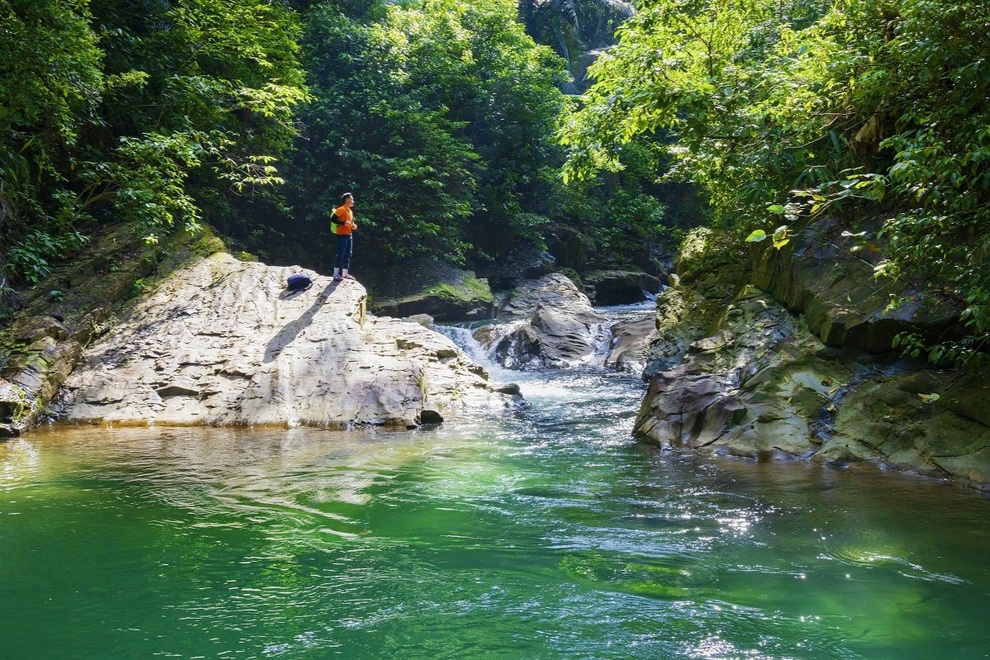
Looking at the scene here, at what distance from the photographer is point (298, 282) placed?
12086 millimetres

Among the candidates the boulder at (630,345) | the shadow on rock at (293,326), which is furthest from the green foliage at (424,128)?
the shadow on rock at (293,326)

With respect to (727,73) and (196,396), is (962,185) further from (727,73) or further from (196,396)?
(196,396)

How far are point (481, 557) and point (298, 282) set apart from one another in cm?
852

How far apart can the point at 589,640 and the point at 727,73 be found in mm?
7833

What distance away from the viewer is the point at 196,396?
9.87 meters

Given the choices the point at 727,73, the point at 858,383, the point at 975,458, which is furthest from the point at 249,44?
the point at 975,458

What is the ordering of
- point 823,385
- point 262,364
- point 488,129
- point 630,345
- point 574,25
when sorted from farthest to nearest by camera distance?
point 574,25, point 488,129, point 630,345, point 262,364, point 823,385

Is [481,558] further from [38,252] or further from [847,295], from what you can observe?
[38,252]

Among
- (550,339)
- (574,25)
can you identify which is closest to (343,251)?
(550,339)

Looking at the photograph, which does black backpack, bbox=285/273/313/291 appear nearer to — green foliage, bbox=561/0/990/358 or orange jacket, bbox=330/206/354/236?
orange jacket, bbox=330/206/354/236

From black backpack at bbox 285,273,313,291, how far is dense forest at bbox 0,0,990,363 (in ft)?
7.04

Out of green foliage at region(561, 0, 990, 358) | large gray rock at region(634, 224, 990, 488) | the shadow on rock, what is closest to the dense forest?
green foliage at region(561, 0, 990, 358)

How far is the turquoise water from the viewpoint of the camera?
342cm

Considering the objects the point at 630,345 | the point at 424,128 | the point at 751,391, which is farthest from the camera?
the point at 424,128
